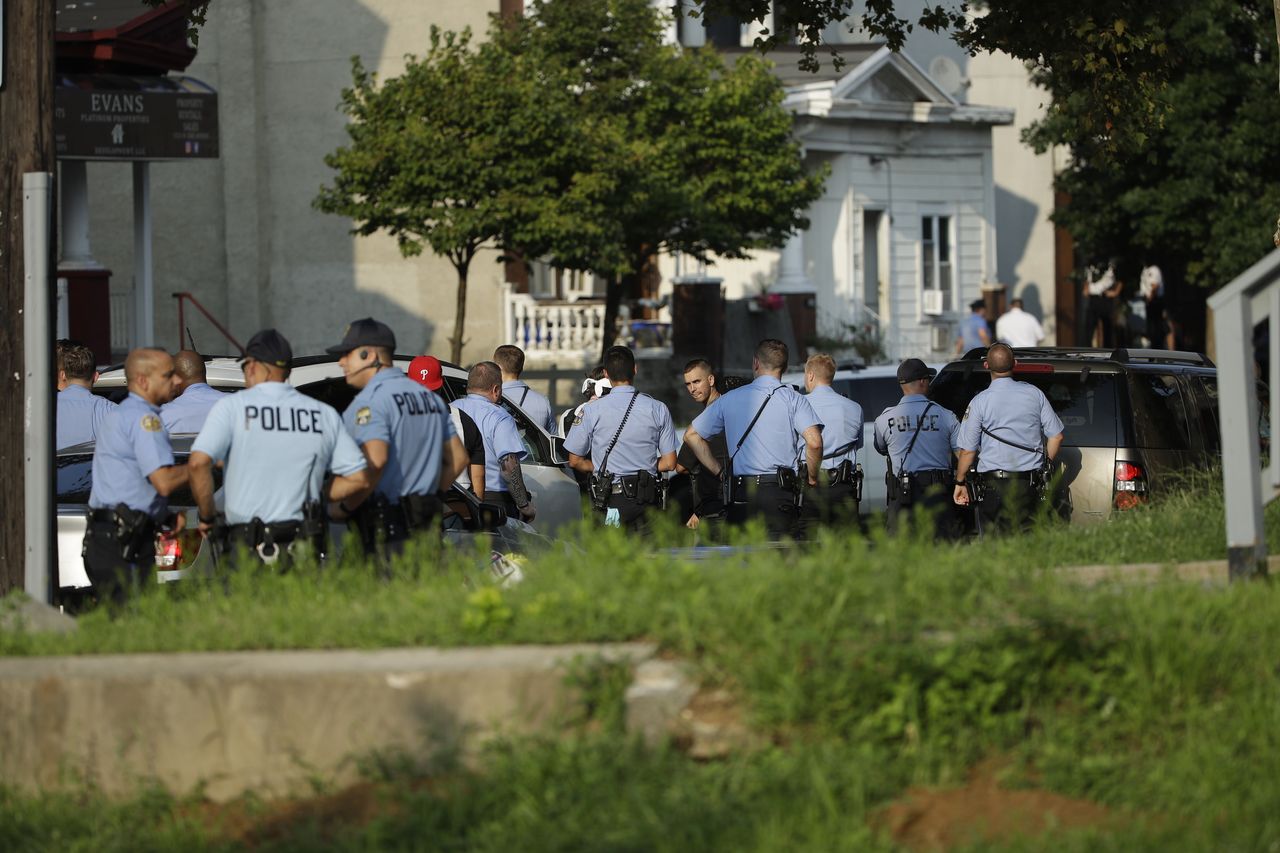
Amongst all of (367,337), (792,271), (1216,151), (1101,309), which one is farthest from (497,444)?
(1101,309)

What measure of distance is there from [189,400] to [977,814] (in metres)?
5.96

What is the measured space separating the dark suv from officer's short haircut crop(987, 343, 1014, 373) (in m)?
0.74

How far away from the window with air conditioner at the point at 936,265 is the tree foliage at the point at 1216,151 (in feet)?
23.1

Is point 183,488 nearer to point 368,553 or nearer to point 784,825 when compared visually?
point 368,553

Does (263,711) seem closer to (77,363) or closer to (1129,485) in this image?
(77,363)

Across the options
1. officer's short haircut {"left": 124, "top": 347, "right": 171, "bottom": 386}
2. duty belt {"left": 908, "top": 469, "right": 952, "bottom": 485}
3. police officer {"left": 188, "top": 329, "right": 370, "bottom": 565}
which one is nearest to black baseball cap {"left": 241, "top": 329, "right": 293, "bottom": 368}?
police officer {"left": 188, "top": 329, "right": 370, "bottom": 565}

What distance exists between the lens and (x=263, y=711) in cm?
539

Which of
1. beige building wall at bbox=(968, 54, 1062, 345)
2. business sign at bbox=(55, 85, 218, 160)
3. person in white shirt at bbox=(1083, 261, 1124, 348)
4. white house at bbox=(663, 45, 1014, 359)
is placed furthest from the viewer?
beige building wall at bbox=(968, 54, 1062, 345)

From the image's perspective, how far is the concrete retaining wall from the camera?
5.24 meters

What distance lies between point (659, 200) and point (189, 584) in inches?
731

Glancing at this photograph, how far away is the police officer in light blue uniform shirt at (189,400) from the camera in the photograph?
938 cm

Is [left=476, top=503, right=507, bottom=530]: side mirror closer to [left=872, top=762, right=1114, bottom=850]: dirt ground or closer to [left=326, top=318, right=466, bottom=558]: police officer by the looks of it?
[left=326, top=318, right=466, bottom=558]: police officer

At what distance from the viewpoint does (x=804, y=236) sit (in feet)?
110

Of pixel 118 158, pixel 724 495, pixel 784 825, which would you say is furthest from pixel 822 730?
pixel 118 158
